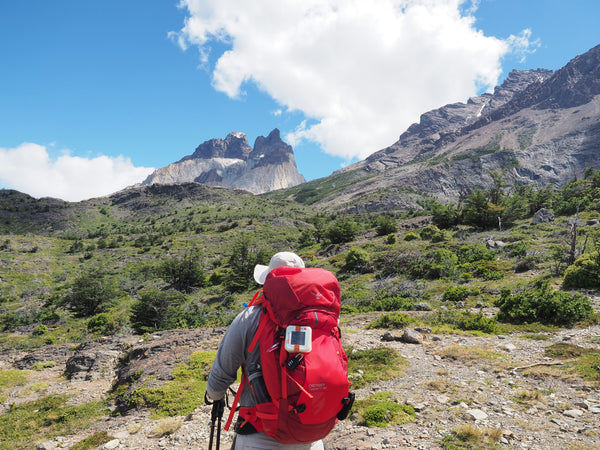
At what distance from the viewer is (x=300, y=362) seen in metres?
2.07

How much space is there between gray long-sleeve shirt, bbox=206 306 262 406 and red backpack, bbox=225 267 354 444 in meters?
0.11

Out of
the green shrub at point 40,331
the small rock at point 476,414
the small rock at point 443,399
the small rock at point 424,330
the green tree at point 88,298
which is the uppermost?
the green tree at point 88,298

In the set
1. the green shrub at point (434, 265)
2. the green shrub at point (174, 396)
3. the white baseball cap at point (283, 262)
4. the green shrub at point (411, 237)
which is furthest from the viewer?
the green shrub at point (411, 237)

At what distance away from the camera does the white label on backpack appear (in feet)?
6.72

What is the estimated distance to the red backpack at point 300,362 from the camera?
204 centimetres

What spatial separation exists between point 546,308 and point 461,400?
21.1 ft

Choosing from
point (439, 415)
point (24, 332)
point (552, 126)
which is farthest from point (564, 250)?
point (552, 126)

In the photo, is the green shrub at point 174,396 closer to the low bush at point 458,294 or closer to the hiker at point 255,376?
the hiker at point 255,376

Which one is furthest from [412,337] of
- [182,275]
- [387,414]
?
[182,275]

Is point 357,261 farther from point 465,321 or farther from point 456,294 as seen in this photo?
point 465,321

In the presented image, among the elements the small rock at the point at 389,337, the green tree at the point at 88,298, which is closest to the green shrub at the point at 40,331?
the green tree at the point at 88,298

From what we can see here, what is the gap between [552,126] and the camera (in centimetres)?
13850

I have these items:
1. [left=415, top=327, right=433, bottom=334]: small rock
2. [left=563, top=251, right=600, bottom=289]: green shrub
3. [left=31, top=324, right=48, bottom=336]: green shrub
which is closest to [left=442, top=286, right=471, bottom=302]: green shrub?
[left=563, top=251, right=600, bottom=289]: green shrub

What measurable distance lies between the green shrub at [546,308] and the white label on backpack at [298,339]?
398 inches
